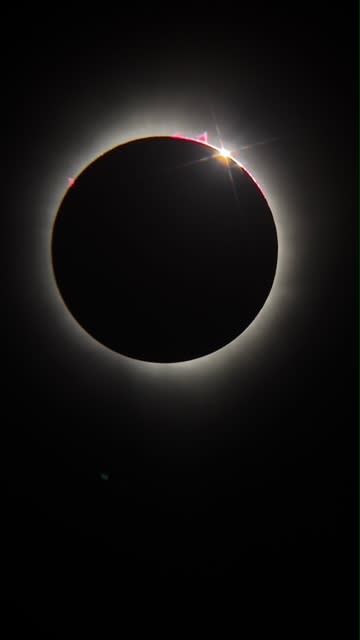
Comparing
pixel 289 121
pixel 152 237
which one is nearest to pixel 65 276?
pixel 152 237

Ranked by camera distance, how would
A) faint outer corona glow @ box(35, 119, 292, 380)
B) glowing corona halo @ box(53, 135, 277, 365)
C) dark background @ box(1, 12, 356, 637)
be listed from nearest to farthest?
1. glowing corona halo @ box(53, 135, 277, 365)
2. faint outer corona glow @ box(35, 119, 292, 380)
3. dark background @ box(1, 12, 356, 637)

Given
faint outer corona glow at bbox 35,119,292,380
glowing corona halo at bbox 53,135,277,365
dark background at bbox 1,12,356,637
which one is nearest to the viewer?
glowing corona halo at bbox 53,135,277,365

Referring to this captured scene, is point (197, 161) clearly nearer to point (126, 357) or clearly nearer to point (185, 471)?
point (126, 357)

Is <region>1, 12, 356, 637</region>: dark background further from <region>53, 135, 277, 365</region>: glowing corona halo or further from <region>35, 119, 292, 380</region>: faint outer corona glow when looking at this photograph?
<region>53, 135, 277, 365</region>: glowing corona halo

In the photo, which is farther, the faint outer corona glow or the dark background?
the dark background

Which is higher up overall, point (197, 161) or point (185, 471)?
point (197, 161)

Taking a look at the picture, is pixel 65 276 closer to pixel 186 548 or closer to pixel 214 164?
pixel 214 164

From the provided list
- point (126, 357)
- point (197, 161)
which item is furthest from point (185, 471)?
point (197, 161)

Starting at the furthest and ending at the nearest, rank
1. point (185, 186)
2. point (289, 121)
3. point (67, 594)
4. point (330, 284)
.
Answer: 1. point (67, 594)
2. point (330, 284)
3. point (289, 121)
4. point (185, 186)

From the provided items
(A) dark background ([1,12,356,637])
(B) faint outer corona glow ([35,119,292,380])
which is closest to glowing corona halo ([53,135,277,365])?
(B) faint outer corona glow ([35,119,292,380])
